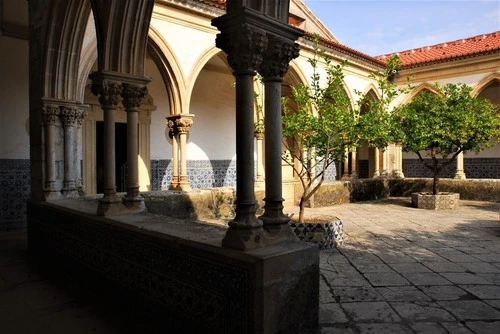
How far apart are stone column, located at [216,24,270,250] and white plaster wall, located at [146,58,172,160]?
8.68m

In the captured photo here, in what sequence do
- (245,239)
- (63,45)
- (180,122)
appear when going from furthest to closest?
(180,122)
(63,45)
(245,239)

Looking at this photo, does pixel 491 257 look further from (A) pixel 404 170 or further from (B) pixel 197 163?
(A) pixel 404 170

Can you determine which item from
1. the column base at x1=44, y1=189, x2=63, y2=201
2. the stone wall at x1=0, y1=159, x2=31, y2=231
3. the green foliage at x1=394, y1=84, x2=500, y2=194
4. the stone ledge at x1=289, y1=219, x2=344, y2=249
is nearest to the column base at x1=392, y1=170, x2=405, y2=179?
the green foliage at x1=394, y1=84, x2=500, y2=194

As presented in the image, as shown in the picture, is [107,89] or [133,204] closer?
[107,89]

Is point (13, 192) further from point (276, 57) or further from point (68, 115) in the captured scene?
point (276, 57)

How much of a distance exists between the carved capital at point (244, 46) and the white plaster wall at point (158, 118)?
868 centimetres

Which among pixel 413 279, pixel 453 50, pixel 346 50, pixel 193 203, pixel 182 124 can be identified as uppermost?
pixel 453 50

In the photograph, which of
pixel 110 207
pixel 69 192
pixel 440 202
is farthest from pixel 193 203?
pixel 440 202

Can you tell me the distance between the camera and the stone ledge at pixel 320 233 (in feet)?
18.7

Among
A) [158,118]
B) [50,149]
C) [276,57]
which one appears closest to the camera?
[276,57]

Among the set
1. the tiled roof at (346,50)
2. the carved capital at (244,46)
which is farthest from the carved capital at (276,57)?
the tiled roof at (346,50)

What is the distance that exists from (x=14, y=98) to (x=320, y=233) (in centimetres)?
618

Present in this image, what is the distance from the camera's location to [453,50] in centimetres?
1466

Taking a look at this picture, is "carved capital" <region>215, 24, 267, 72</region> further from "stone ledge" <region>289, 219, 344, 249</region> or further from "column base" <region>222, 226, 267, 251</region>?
"stone ledge" <region>289, 219, 344, 249</region>
